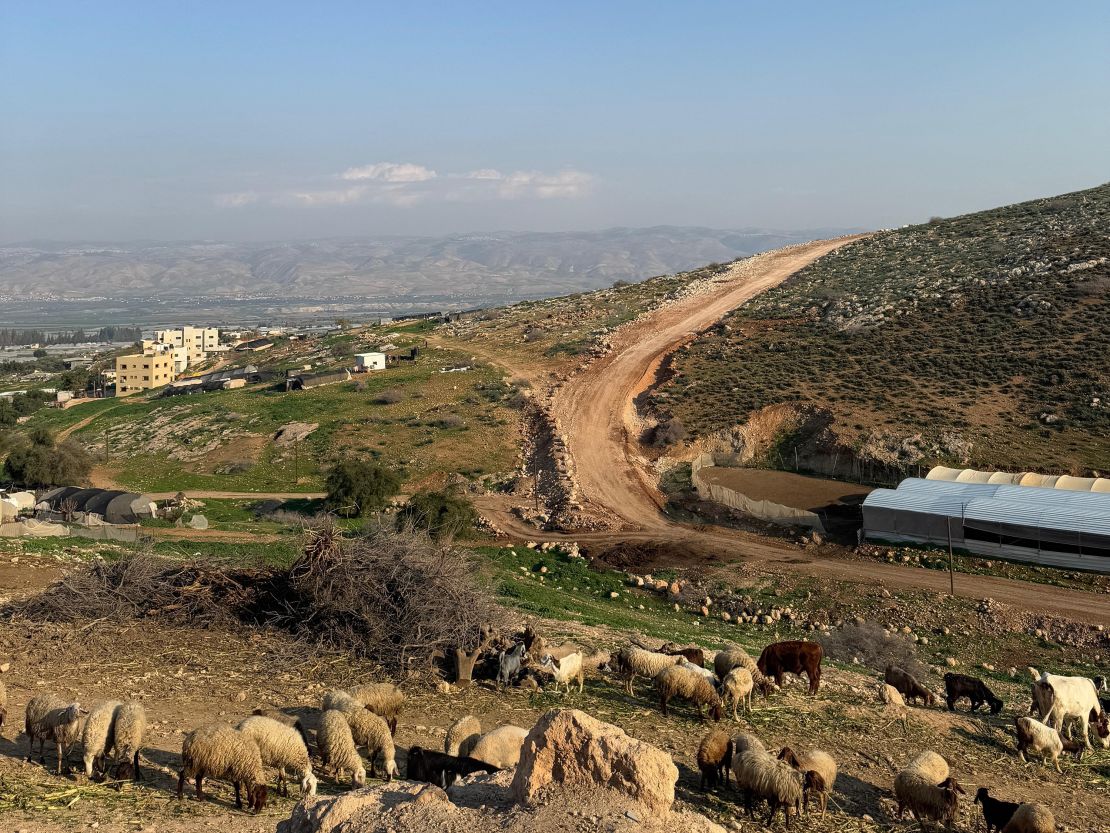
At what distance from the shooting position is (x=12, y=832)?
27.7ft

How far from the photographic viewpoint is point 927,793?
1046 centimetres

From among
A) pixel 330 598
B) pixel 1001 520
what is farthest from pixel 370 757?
pixel 1001 520

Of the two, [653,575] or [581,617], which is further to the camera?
[653,575]

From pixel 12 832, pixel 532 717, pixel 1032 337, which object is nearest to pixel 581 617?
pixel 532 717

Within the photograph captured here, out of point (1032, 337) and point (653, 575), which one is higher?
point (1032, 337)

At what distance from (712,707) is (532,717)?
2772 mm

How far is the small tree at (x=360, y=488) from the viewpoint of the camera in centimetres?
3641

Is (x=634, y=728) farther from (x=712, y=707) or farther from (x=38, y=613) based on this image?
(x=38, y=613)

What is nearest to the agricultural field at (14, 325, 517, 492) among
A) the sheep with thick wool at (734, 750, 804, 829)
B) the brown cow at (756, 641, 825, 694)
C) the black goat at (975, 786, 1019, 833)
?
the brown cow at (756, 641, 825, 694)

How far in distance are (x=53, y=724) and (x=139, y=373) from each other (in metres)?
93.6

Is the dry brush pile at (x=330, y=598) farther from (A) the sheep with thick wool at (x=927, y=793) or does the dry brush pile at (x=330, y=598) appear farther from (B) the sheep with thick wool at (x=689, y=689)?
(A) the sheep with thick wool at (x=927, y=793)

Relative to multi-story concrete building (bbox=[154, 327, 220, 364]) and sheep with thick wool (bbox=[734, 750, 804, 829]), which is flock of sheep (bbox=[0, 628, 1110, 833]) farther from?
multi-story concrete building (bbox=[154, 327, 220, 364])

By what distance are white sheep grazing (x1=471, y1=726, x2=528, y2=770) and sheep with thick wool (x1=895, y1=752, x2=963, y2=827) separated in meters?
4.68

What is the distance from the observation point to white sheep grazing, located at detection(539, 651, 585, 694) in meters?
14.2
